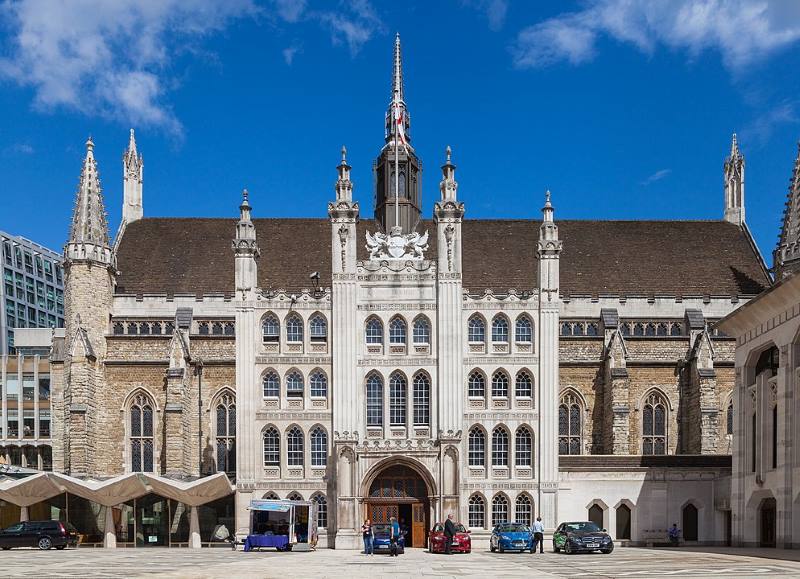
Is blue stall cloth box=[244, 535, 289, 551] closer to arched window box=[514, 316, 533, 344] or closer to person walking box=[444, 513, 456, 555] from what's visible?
person walking box=[444, 513, 456, 555]

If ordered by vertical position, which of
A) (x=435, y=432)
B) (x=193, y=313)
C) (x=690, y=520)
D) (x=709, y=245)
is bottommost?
(x=690, y=520)

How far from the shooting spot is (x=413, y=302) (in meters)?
55.2

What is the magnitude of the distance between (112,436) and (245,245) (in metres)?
15.0

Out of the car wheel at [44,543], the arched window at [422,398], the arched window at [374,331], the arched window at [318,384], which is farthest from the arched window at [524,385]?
the car wheel at [44,543]

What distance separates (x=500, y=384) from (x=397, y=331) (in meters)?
5.84

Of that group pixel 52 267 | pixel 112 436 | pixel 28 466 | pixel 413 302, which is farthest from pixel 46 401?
pixel 52 267

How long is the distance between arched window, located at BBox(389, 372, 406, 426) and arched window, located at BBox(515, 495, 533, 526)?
7.05 meters

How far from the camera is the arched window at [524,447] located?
5488cm

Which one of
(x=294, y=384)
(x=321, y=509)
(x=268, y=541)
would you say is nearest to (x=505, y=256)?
(x=294, y=384)

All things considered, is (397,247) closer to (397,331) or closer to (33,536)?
(397,331)

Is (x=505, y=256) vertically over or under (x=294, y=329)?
over

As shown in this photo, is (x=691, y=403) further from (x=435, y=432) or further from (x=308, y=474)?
(x=308, y=474)

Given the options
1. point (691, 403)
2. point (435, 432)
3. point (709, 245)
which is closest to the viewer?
point (435, 432)

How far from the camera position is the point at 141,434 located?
62.6 metres
